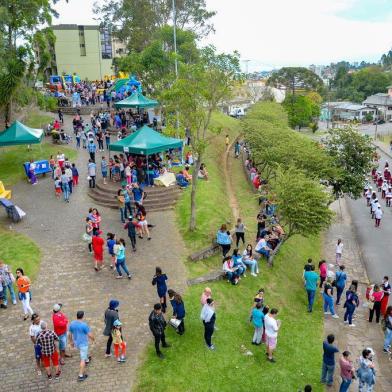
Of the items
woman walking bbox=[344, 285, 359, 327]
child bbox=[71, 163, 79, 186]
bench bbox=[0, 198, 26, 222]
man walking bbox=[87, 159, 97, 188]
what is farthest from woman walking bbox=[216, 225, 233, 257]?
child bbox=[71, 163, 79, 186]

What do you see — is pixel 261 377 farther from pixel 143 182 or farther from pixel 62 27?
pixel 62 27

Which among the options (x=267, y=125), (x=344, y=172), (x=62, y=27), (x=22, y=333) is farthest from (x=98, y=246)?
(x=62, y=27)

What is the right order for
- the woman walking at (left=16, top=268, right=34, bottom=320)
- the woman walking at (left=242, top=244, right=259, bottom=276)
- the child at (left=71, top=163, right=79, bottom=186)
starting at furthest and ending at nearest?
1. the child at (left=71, top=163, right=79, bottom=186)
2. the woman walking at (left=242, top=244, right=259, bottom=276)
3. the woman walking at (left=16, top=268, right=34, bottom=320)

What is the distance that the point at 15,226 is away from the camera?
17406 millimetres

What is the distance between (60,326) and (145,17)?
38.4 metres

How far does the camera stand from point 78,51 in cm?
6475

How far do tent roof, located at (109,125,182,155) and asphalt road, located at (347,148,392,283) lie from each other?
411 inches

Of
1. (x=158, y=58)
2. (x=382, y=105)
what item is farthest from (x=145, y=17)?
(x=382, y=105)

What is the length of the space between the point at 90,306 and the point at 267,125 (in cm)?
2278

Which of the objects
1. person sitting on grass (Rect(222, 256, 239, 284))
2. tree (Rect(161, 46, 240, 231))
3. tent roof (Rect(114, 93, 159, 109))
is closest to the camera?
person sitting on grass (Rect(222, 256, 239, 284))

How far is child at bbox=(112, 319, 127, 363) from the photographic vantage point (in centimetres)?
951

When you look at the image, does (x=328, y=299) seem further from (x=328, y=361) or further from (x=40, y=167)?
(x=40, y=167)

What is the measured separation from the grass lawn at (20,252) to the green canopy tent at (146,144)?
6.29 meters

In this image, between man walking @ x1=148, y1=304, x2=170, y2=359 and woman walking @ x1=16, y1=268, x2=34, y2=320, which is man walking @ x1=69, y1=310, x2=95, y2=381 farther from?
woman walking @ x1=16, y1=268, x2=34, y2=320
